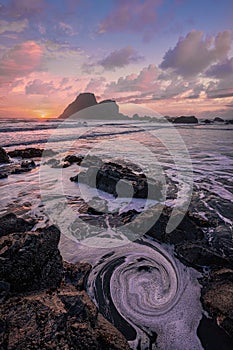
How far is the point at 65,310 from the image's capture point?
2.24 meters

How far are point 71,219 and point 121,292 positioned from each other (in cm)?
266

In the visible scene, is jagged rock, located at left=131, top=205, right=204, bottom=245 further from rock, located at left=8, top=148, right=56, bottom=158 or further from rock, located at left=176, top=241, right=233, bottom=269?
rock, located at left=8, top=148, right=56, bottom=158

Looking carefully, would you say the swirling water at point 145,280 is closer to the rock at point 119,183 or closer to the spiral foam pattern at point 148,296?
the spiral foam pattern at point 148,296

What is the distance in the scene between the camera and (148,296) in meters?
3.32

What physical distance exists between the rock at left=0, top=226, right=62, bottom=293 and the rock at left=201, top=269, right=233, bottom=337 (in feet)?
7.25

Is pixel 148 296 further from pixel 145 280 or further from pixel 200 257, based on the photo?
pixel 200 257

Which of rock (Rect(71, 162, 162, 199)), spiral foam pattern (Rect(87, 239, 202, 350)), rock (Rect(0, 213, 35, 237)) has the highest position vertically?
rock (Rect(0, 213, 35, 237))

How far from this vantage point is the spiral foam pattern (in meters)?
2.73

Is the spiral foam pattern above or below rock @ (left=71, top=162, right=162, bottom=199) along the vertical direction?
below

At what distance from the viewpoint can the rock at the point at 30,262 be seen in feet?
8.94

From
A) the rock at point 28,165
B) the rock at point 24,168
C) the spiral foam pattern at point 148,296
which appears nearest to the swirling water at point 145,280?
the spiral foam pattern at point 148,296

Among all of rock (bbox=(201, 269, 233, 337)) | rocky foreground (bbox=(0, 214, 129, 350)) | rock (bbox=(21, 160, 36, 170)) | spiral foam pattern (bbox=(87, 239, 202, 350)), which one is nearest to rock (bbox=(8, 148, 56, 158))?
rock (bbox=(21, 160, 36, 170))

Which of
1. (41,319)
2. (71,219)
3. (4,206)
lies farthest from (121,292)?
(4,206)

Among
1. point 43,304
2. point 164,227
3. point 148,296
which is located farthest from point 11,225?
point 164,227
